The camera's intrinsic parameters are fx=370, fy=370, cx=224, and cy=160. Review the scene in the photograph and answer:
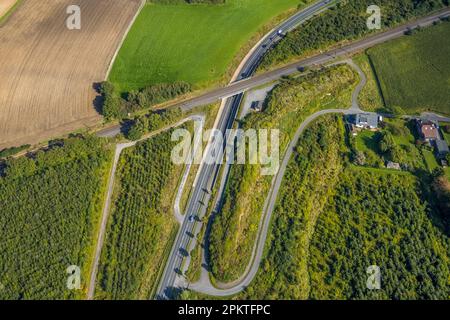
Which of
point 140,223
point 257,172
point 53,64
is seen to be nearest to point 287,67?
point 257,172

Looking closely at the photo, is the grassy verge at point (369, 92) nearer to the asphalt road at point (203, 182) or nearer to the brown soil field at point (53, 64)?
the asphalt road at point (203, 182)

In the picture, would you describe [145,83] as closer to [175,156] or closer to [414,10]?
[175,156]

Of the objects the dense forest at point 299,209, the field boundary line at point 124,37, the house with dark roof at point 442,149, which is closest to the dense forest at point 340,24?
the dense forest at point 299,209

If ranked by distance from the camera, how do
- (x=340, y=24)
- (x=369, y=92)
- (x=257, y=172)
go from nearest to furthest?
(x=257, y=172), (x=369, y=92), (x=340, y=24)

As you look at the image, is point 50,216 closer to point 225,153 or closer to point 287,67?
point 225,153

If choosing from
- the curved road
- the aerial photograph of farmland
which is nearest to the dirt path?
the aerial photograph of farmland
